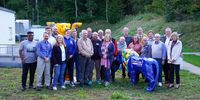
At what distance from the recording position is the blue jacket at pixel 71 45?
13094mm

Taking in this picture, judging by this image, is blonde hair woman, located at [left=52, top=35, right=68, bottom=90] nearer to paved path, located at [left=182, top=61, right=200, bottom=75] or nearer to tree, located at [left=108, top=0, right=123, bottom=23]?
paved path, located at [left=182, top=61, right=200, bottom=75]

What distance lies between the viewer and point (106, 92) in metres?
12.4

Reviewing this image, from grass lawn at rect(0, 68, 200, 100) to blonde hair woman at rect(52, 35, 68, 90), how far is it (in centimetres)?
47

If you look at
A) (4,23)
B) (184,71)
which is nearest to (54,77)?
(184,71)

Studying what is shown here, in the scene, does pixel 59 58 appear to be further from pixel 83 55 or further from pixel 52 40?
pixel 83 55

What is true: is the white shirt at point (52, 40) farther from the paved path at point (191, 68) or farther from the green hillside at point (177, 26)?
the green hillside at point (177, 26)

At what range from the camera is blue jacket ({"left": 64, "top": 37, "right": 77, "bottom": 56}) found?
13.1 metres

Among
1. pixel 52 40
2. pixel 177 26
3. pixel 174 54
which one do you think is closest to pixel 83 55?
pixel 52 40

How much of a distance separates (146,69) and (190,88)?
5.17ft

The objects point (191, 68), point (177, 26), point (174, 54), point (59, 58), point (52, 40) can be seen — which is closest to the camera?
point (59, 58)

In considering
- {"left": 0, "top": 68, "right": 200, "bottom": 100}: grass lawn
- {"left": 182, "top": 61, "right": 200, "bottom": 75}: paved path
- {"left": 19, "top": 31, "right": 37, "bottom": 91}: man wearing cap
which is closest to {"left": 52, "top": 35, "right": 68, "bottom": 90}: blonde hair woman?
{"left": 0, "top": 68, "right": 200, "bottom": 100}: grass lawn

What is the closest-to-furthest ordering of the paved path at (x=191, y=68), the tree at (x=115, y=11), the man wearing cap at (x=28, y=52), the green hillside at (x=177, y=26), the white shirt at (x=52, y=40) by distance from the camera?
the man wearing cap at (x=28, y=52) < the white shirt at (x=52, y=40) < the paved path at (x=191, y=68) < the green hillside at (x=177, y=26) < the tree at (x=115, y=11)

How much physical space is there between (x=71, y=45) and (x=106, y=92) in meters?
1.93

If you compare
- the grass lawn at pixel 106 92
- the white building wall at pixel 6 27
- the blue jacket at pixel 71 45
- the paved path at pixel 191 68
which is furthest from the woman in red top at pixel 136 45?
the white building wall at pixel 6 27
